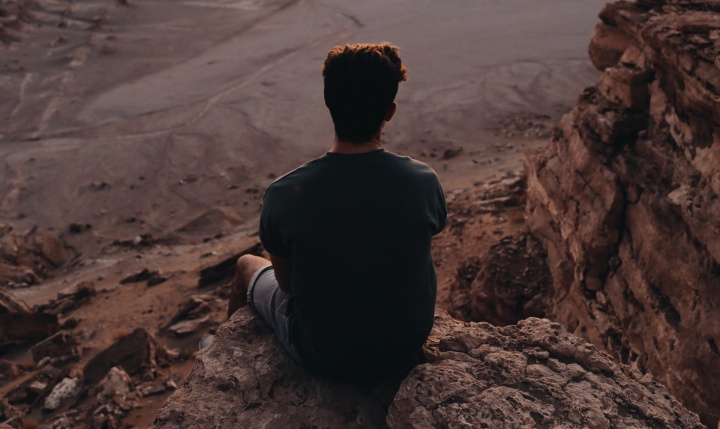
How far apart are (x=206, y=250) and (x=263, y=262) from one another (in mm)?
8608

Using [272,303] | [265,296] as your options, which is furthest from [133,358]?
[272,303]

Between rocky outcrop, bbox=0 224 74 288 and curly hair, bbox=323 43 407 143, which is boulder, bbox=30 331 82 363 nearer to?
rocky outcrop, bbox=0 224 74 288

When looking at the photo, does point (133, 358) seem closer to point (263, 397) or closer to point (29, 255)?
point (263, 397)

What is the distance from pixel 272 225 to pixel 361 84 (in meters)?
0.72

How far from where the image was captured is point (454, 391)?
290 centimetres

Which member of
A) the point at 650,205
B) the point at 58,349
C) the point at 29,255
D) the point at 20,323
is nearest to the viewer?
the point at 650,205

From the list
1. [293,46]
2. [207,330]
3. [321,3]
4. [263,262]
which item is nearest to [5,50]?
[293,46]

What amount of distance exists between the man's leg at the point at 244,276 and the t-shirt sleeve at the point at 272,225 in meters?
Result: 0.90

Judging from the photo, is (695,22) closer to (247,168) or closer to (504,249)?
(504,249)

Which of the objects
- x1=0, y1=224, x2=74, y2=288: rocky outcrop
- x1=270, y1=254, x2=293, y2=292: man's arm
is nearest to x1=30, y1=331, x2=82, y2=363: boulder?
x1=0, y1=224, x2=74, y2=288: rocky outcrop

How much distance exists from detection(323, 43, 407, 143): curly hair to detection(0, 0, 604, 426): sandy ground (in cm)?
463

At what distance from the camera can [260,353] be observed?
342cm

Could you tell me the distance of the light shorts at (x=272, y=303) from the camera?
129 inches

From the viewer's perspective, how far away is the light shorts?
3289mm
